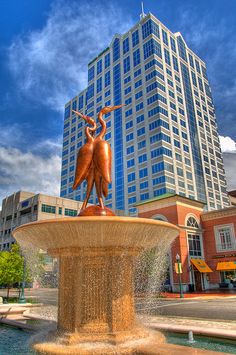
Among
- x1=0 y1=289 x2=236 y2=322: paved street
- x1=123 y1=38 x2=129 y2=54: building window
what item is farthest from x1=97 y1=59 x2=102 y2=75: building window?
x1=0 y1=289 x2=236 y2=322: paved street

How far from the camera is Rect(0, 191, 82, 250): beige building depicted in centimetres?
6066

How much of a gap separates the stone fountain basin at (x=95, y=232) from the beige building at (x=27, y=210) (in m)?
53.6

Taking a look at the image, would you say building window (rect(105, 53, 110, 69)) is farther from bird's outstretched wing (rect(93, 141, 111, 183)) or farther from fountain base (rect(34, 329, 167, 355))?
fountain base (rect(34, 329, 167, 355))

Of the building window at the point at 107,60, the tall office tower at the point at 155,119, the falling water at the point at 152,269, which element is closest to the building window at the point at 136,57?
the tall office tower at the point at 155,119

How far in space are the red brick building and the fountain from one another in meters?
27.2

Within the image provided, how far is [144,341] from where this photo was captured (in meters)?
6.78

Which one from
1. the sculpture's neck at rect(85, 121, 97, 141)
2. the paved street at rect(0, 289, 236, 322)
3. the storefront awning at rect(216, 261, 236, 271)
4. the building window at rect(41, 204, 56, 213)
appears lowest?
the paved street at rect(0, 289, 236, 322)

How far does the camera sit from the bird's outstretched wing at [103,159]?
27.3 ft

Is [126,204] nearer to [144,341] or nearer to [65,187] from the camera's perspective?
[65,187]

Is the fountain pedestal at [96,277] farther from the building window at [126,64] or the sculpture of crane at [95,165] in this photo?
the building window at [126,64]

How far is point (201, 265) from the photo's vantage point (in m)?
34.3

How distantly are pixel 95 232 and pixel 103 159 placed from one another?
7.76 ft

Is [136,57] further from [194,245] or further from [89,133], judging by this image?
[89,133]

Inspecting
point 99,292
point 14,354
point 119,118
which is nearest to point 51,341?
point 14,354
